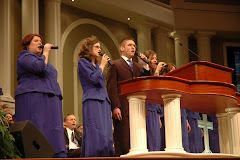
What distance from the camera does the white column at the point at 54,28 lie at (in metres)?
8.56

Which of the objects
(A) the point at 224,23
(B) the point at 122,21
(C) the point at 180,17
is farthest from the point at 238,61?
(B) the point at 122,21

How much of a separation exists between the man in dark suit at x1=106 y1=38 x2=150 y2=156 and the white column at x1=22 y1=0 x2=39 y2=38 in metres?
3.48

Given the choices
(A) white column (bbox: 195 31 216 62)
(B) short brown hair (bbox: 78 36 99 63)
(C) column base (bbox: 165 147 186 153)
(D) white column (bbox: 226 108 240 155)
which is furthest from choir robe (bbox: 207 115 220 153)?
(A) white column (bbox: 195 31 216 62)

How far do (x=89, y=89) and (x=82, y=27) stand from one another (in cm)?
581

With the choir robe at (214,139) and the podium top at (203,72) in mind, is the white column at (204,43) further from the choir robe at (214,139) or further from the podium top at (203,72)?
the podium top at (203,72)

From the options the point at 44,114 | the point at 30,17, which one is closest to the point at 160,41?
the point at 30,17

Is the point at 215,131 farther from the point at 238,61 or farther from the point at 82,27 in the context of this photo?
the point at 238,61

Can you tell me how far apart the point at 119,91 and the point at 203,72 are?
1.05 metres

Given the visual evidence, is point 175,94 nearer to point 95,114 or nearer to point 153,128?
point 95,114

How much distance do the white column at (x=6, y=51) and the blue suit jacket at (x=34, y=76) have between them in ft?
10.4

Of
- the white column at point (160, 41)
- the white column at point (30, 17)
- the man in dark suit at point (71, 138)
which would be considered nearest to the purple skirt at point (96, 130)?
the man in dark suit at point (71, 138)

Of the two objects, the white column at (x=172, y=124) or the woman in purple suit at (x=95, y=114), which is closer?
the white column at (x=172, y=124)

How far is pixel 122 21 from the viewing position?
11094 mm

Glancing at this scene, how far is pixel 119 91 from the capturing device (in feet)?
15.9
